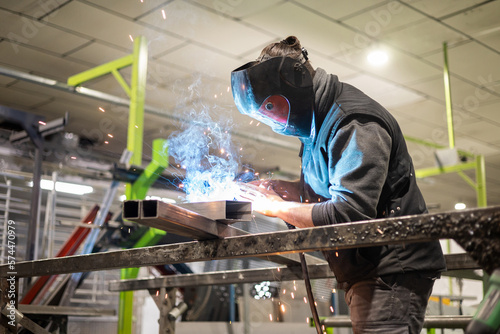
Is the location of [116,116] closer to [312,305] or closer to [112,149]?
[112,149]

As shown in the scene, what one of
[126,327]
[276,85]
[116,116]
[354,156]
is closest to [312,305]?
[354,156]

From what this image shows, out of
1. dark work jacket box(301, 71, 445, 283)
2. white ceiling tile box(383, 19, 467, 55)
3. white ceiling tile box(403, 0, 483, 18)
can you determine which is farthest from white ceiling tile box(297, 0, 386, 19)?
dark work jacket box(301, 71, 445, 283)

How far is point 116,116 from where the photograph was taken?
6.86 metres

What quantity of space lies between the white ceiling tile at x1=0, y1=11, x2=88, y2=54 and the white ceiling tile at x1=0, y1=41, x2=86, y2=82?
7.0 inches

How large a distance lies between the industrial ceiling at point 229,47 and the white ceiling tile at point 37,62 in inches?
0.4

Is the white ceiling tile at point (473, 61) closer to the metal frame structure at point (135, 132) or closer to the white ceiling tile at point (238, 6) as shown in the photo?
the white ceiling tile at point (238, 6)

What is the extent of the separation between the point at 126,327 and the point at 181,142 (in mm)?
2155

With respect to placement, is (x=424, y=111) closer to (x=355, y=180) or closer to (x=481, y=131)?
(x=481, y=131)

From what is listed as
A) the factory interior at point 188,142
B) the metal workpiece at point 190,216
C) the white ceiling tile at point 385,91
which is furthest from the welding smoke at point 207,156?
the white ceiling tile at point 385,91

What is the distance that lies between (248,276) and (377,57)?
3.60 m

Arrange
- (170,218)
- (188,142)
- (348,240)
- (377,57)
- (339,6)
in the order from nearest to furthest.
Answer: (348,240), (170,218), (188,142), (339,6), (377,57)

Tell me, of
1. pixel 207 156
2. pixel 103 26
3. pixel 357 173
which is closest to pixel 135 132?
pixel 103 26

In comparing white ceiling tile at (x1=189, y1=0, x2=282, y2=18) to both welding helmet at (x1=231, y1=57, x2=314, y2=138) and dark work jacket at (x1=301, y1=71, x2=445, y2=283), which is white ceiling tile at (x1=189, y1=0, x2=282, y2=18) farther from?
dark work jacket at (x1=301, y1=71, x2=445, y2=283)

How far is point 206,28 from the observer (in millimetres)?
5074
